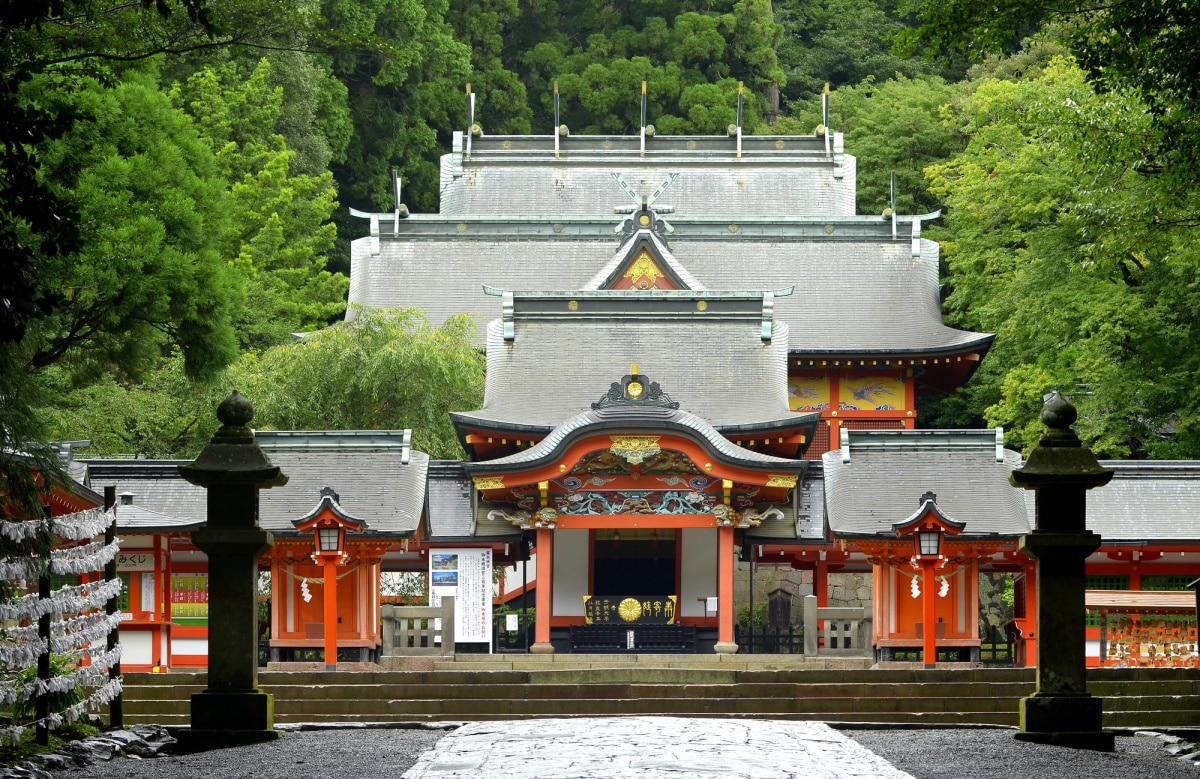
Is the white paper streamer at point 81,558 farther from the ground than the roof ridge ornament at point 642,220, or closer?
closer

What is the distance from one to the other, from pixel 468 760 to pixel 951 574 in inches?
519

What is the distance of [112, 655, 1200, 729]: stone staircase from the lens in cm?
1747

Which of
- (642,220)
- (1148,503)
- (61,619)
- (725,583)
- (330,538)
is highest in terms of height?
(642,220)

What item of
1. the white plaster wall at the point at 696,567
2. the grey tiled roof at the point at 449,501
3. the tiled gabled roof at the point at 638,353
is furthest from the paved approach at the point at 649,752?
the tiled gabled roof at the point at 638,353

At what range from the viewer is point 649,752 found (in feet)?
39.9

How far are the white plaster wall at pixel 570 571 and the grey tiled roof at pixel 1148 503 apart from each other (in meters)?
7.14

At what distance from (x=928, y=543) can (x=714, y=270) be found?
46.4 ft

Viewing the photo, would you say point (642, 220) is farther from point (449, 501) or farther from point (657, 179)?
point (449, 501)

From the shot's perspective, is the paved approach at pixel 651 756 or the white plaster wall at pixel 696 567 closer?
the paved approach at pixel 651 756

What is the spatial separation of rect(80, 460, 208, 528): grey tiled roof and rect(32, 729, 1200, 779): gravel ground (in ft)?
33.9

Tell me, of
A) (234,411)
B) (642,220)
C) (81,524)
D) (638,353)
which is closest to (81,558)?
(81,524)

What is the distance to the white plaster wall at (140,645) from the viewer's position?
23.7 m

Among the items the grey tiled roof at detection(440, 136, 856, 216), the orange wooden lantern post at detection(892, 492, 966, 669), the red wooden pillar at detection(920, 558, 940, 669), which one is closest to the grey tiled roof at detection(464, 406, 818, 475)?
the orange wooden lantern post at detection(892, 492, 966, 669)

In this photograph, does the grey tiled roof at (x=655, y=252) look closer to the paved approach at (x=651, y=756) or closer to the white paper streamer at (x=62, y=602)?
the paved approach at (x=651, y=756)
